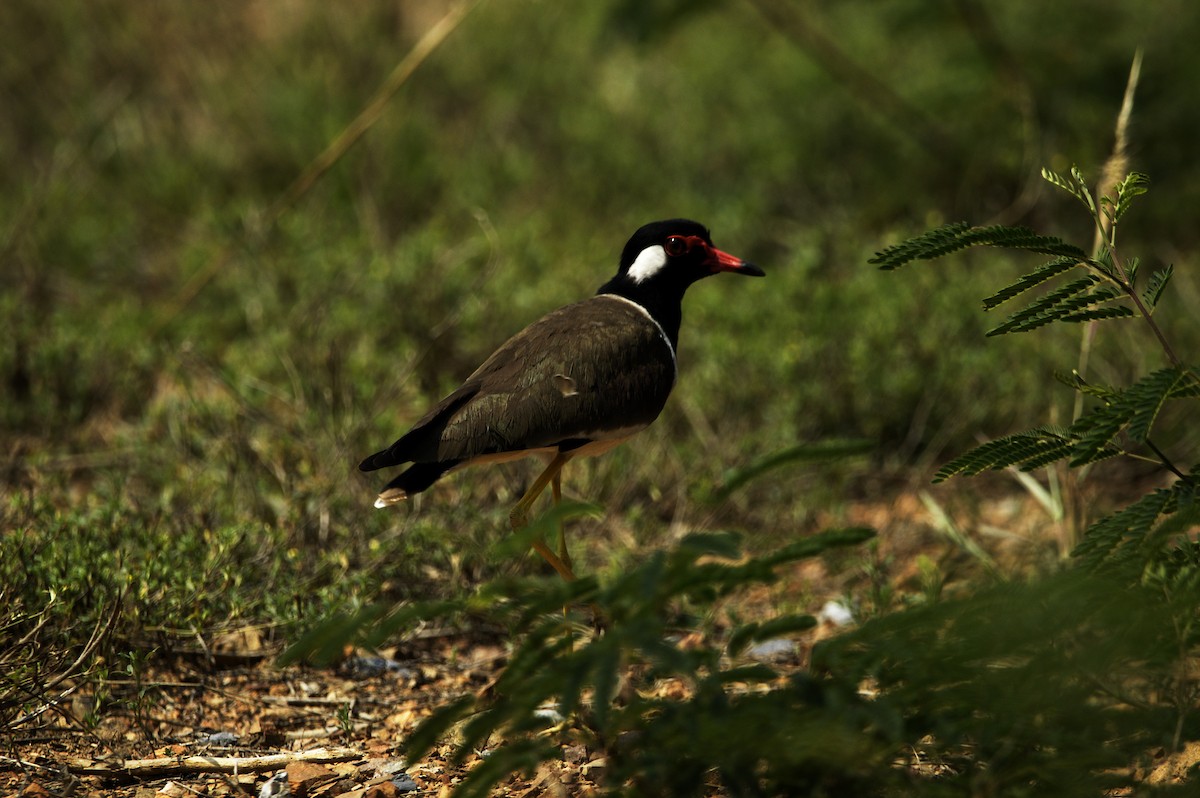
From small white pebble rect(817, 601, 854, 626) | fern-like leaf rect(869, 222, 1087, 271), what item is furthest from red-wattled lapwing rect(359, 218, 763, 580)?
fern-like leaf rect(869, 222, 1087, 271)

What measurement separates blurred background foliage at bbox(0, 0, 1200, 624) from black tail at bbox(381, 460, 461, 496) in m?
0.45

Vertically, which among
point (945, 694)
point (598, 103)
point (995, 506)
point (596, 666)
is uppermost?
point (598, 103)

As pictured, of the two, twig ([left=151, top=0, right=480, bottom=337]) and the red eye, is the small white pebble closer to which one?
the red eye

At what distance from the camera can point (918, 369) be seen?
19.5 ft

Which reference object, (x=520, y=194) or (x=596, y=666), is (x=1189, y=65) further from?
(x=596, y=666)

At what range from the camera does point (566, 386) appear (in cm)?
409

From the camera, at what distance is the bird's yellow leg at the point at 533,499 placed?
13.6ft

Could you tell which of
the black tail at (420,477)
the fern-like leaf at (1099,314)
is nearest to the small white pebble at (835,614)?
the black tail at (420,477)

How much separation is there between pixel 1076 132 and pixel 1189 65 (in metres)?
0.66

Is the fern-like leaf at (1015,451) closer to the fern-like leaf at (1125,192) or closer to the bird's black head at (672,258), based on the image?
the fern-like leaf at (1125,192)

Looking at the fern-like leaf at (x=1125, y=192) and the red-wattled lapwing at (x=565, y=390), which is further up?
the fern-like leaf at (x=1125, y=192)

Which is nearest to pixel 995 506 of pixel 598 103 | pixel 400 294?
pixel 400 294

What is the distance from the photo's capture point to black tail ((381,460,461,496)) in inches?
157

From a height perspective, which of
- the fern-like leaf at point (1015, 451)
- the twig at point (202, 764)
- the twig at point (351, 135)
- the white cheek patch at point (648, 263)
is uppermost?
the twig at point (351, 135)
